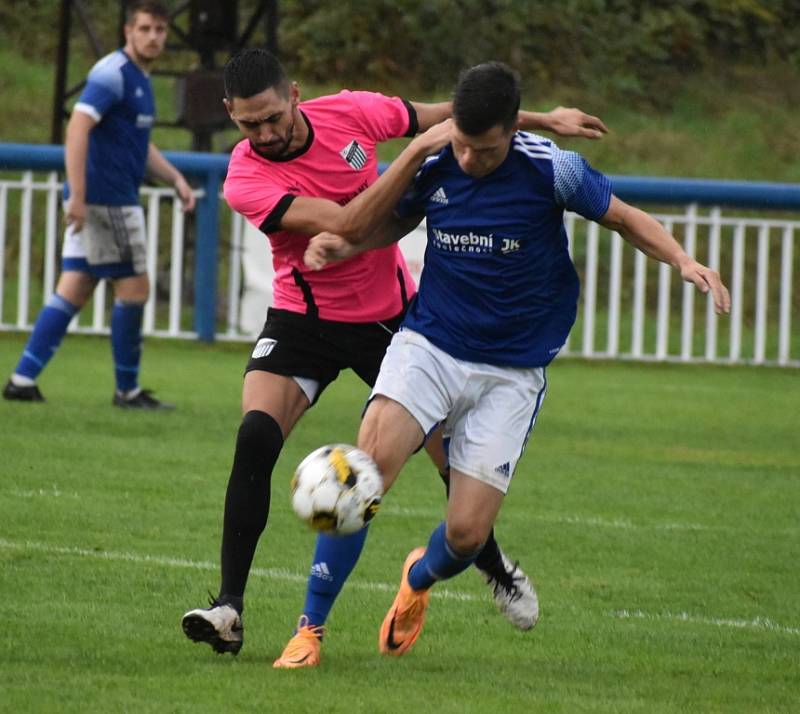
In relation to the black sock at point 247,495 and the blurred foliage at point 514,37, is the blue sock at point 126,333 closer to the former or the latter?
the black sock at point 247,495

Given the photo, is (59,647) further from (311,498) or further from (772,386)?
(772,386)

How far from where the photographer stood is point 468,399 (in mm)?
6074

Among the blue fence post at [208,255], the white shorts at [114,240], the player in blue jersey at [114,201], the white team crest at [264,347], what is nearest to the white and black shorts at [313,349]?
the white team crest at [264,347]

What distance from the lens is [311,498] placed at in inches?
216

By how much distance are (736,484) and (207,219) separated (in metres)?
7.62

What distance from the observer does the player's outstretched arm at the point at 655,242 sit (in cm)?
558

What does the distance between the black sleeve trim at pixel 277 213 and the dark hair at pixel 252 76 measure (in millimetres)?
340

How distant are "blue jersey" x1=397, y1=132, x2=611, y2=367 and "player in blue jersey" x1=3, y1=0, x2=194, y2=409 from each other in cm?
511

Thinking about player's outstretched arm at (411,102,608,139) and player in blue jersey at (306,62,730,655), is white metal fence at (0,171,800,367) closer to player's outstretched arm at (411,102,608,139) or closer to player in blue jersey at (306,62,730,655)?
player's outstretched arm at (411,102,608,139)

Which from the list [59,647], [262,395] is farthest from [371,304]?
[59,647]

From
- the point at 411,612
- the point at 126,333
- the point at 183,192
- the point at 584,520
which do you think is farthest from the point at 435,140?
the point at 183,192

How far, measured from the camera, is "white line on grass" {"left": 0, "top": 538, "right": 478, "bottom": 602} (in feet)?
22.9

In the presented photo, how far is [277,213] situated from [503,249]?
2.55ft

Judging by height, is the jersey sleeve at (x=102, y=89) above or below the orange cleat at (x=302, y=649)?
above
